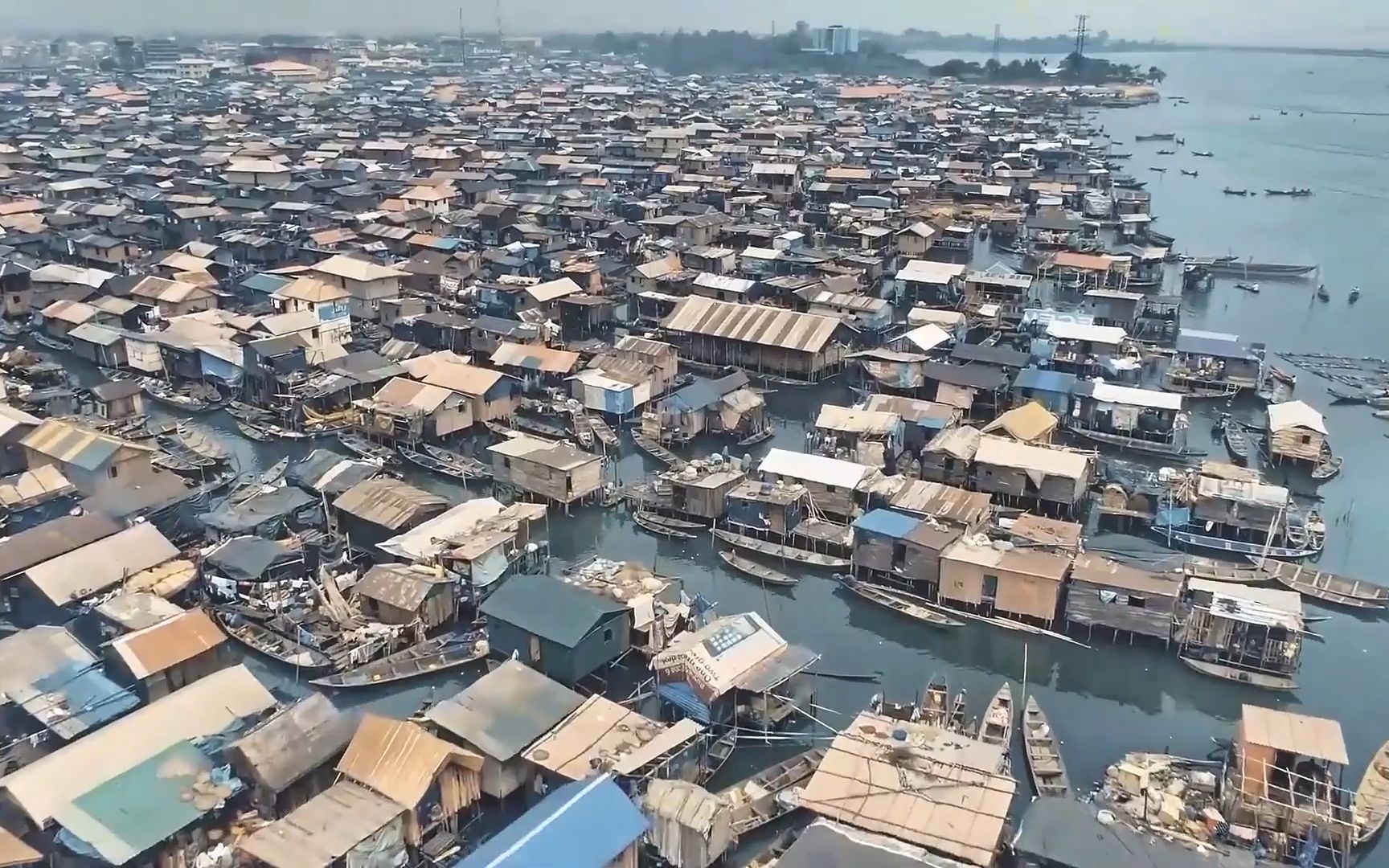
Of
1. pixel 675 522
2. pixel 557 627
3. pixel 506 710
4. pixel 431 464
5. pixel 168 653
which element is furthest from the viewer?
pixel 431 464

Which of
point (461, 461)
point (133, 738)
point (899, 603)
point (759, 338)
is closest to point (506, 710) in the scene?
point (133, 738)

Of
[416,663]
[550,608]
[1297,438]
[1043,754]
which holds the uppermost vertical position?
[1297,438]

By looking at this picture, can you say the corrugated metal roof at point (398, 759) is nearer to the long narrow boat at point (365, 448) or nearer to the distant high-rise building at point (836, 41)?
the long narrow boat at point (365, 448)

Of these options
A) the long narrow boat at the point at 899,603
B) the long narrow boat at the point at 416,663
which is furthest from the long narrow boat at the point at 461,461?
the long narrow boat at the point at 899,603

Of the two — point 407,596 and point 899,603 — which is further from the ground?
point 407,596

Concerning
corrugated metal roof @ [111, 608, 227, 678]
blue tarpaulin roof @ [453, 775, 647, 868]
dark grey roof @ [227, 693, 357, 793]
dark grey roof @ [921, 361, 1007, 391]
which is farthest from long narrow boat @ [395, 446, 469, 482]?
blue tarpaulin roof @ [453, 775, 647, 868]

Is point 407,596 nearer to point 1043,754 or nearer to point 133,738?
point 133,738
